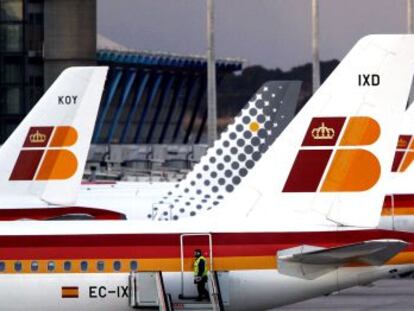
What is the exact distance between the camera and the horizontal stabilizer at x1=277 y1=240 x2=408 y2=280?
122 ft

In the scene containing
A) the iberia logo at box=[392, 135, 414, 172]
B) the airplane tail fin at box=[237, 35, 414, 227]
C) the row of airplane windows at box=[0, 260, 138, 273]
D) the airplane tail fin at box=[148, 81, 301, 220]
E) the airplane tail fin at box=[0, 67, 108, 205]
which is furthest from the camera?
the iberia logo at box=[392, 135, 414, 172]

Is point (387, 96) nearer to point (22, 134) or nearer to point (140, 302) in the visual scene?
point (140, 302)

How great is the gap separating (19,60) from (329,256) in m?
120

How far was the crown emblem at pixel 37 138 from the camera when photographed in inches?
2031

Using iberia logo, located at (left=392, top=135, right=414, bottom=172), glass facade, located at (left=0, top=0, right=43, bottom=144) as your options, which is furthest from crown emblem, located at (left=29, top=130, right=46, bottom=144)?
glass facade, located at (left=0, top=0, right=43, bottom=144)

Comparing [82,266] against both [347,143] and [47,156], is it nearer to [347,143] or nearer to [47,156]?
[347,143]

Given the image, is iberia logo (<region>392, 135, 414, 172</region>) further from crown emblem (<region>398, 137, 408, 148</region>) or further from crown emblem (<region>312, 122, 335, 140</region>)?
crown emblem (<region>312, 122, 335, 140</region>)

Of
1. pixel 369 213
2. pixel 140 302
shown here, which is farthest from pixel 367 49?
pixel 140 302

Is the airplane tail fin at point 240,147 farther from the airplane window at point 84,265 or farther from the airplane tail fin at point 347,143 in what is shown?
the airplane window at point 84,265

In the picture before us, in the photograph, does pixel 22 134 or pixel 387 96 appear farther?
pixel 22 134

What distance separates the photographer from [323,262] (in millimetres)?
38125

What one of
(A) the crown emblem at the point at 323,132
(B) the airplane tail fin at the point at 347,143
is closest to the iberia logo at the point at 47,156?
(B) the airplane tail fin at the point at 347,143

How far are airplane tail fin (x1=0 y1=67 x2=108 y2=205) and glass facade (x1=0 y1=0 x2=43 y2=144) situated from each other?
101 meters

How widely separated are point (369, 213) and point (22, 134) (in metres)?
16.3
